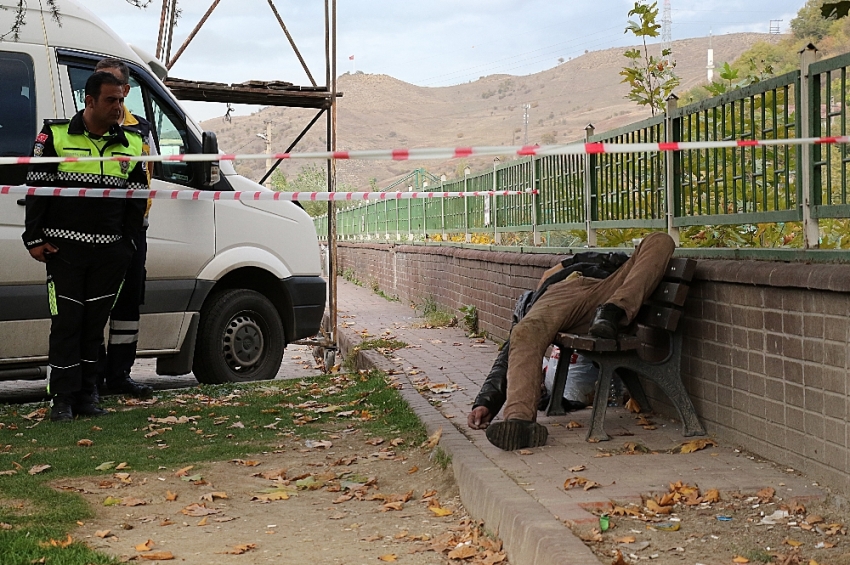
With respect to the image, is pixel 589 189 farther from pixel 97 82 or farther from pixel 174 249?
pixel 97 82

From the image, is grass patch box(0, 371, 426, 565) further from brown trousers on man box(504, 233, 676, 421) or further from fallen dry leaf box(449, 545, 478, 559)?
fallen dry leaf box(449, 545, 478, 559)

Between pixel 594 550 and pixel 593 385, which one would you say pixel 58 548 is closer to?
pixel 594 550

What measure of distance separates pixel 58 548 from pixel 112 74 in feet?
12.3

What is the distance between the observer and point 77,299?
7.05 meters

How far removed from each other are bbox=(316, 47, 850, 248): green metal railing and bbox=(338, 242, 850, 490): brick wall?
0.34m

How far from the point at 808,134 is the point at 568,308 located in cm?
167

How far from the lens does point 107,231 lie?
6977 mm

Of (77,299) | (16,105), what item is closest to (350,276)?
(16,105)

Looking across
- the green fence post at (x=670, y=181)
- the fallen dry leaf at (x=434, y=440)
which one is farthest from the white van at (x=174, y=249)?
the green fence post at (x=670, y=181)

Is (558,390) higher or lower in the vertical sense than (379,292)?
higher

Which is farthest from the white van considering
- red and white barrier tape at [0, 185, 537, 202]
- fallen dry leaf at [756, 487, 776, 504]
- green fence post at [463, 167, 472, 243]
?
fallen dry leaf at [756, 487, 776, 504]

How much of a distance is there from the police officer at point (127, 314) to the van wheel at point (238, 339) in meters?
0.79

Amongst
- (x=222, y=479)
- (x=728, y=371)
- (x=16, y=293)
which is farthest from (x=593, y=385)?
(x=16, y=293)

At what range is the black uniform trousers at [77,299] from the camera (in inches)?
275
